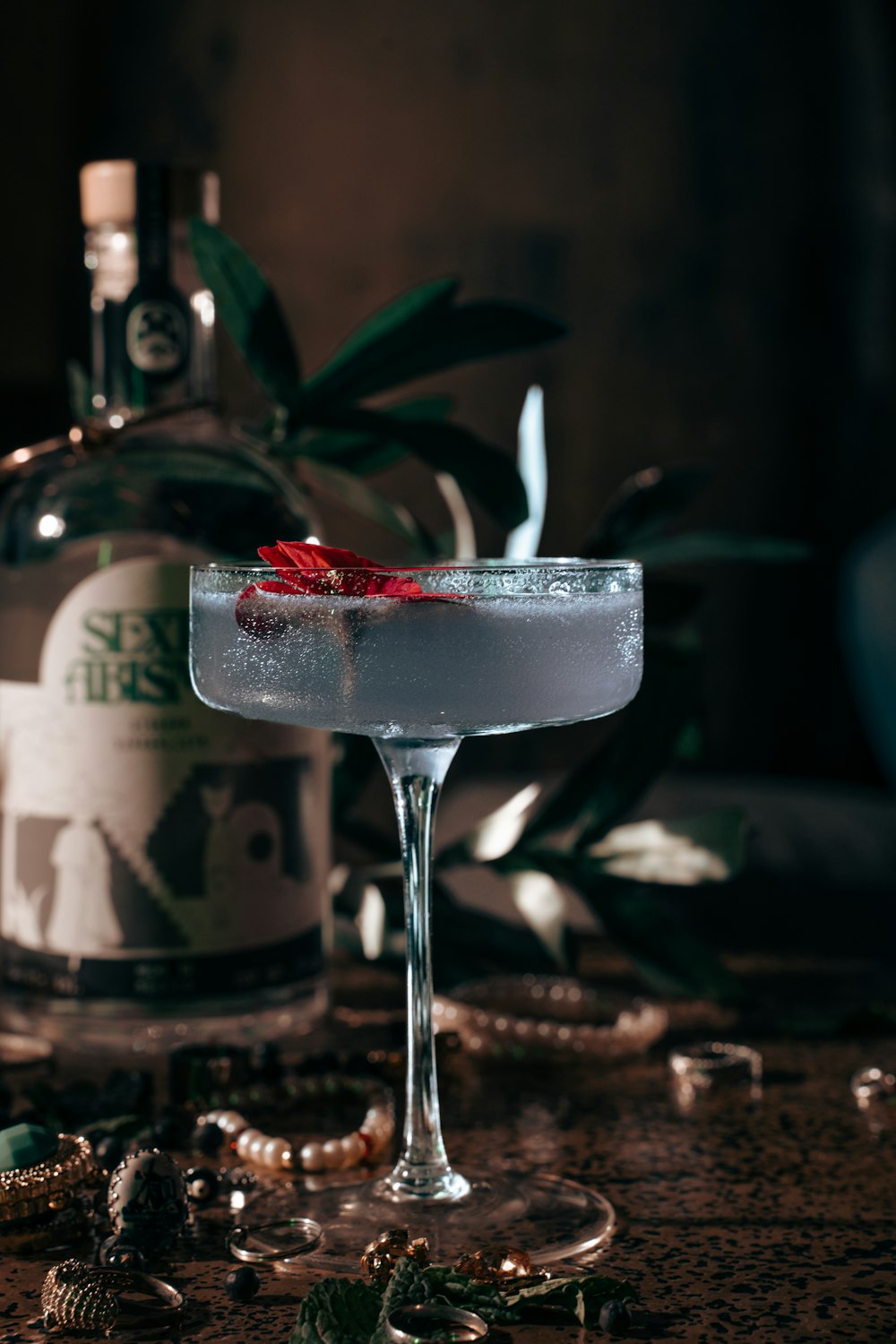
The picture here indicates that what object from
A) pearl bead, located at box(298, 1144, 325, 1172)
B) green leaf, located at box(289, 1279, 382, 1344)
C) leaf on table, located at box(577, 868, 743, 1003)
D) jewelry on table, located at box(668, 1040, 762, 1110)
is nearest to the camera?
green leaf, located at box(289, 1279, 382, 1344)

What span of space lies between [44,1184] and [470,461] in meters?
0.50

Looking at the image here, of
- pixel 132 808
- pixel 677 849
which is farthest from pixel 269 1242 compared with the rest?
pixel 677 849

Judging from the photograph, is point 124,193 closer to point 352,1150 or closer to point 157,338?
point 157,338

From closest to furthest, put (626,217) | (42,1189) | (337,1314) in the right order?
(337,1314), (42,1189), (626,217)

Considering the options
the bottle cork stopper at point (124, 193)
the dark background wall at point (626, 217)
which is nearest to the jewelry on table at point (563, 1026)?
the bottle cork stopper at point (124, 193)

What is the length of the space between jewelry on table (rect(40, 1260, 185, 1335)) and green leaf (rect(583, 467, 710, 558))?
627mm

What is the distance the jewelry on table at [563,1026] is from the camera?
96 cm

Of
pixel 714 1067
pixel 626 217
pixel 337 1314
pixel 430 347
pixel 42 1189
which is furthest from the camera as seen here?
pixel 626 217

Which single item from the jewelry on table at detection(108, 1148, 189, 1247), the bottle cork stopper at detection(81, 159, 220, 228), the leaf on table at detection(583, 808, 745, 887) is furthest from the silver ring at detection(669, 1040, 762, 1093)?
the bottle cork stopper at detection(81, 159, 220, 228)

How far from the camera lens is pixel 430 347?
1.01 m

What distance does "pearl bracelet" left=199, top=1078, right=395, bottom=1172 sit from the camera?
775mm

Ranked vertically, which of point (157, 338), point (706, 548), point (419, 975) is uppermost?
point (157, 338)

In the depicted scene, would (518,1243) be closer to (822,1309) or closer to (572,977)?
(822,1309)

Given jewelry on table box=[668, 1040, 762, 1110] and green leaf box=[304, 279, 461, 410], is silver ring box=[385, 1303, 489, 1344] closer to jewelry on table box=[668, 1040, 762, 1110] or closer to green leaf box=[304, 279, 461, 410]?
jewelry on table box=[668, 1040, 762, 1110]
